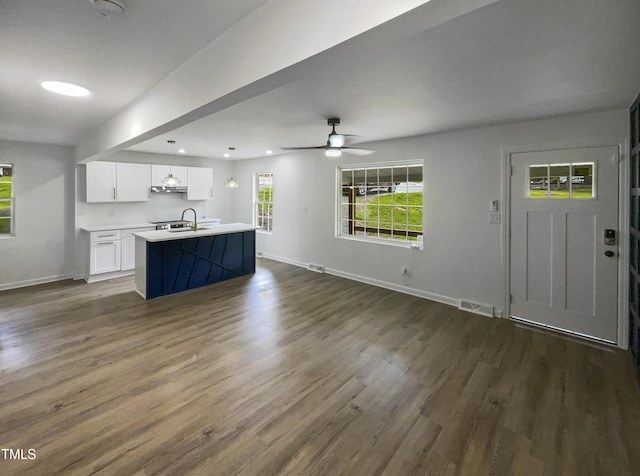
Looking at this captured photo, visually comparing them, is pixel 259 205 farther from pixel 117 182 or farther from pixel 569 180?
pixel 569 180

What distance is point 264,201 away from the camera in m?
7.68

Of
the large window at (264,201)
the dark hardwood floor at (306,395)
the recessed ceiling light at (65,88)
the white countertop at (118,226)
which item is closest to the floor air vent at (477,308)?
the dark hardwood floor at (306,395)

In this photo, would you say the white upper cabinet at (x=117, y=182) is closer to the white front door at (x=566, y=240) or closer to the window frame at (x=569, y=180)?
the white front door at (x=566, y=240)

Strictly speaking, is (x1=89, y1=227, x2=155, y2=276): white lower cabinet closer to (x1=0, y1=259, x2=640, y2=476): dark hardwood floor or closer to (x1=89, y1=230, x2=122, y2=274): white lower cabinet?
(x1=89, y1=230, x2=122, y2=274): white lower cabinet

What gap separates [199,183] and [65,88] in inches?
181

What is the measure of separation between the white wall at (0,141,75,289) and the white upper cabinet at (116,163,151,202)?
753 millimetres

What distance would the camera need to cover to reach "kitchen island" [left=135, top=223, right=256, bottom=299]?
183 inches

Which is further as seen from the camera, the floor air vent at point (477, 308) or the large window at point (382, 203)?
the large window at point (382, 203)

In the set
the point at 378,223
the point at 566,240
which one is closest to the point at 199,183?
the point at 378,223

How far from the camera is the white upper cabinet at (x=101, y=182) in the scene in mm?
5614

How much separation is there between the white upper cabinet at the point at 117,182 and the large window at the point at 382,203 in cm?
403

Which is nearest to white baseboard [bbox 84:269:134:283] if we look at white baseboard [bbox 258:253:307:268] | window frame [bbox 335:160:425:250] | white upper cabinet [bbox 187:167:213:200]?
white upper cabinet [bbox 187:167:213:200]

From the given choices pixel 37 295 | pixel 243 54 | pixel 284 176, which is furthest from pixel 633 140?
Answer: pixel 37 295

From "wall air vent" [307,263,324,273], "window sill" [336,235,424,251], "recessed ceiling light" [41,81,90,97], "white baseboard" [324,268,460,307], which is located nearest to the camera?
"recessed ceiling light" [41,81,90,97]
